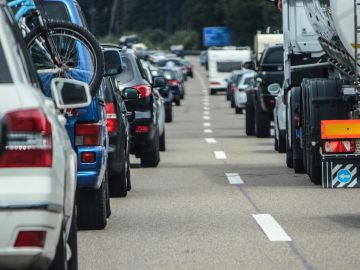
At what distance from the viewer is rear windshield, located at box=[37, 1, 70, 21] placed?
1321 cm

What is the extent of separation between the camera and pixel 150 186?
59.7 feet

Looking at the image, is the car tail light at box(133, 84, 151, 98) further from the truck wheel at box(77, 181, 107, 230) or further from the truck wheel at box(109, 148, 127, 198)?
the truck wheel at box(77, 181, 107, 230)

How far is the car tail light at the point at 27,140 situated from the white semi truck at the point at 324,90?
9.15m

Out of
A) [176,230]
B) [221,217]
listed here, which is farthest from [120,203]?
[176,230]

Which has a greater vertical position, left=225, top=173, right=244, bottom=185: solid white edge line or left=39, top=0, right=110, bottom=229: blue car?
left=39, top=0, right=110, bottom=229: blue car

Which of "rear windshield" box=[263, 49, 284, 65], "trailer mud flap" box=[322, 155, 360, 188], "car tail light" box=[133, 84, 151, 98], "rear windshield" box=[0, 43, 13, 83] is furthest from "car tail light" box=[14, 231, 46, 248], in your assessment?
"rear windshield" box=[263, 49, 284, 65]

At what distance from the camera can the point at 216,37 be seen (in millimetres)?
151375

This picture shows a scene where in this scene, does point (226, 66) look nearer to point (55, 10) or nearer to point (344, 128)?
point (344, 128)

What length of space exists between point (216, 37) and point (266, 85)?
122m

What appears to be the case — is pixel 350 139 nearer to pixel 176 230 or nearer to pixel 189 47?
pixel 176 230

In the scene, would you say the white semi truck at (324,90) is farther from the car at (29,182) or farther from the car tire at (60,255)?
the car at (29,182)

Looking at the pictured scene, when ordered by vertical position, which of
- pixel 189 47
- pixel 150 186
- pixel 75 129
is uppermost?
pixel 75 129

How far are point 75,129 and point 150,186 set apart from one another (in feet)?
19.5

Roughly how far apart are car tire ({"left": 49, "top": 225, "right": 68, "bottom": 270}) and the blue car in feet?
14.4
